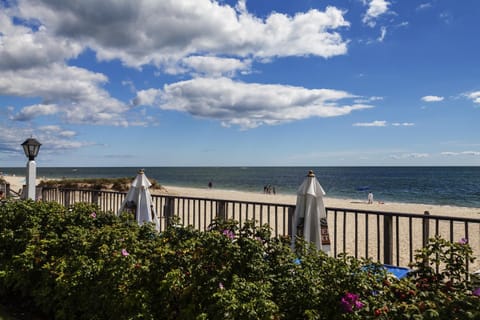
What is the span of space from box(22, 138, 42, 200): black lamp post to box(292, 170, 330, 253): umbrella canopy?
6733mm

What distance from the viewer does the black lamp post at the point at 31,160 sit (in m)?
8.55

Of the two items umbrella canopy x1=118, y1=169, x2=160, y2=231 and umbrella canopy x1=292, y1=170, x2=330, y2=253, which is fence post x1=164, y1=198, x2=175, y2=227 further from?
umbrella canopy x1=292, y1=170, x2=330, y2=253

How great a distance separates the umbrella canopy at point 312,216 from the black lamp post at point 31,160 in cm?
673

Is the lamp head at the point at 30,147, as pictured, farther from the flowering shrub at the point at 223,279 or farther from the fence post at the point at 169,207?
the flowering shrub at the point at 223,279

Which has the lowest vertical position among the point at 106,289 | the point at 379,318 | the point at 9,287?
the point at 9,287

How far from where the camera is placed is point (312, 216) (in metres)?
4.70

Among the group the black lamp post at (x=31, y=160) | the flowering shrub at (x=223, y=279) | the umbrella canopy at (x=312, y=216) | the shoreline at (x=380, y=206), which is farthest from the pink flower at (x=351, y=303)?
the shoreline at (x=380, y=206)

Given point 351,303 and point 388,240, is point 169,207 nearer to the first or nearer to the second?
point 388,240

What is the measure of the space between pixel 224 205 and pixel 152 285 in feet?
11.7

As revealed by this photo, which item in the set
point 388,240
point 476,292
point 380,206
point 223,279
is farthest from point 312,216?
point 380,206

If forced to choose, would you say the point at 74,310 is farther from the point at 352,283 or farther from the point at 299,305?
the point at 352,283

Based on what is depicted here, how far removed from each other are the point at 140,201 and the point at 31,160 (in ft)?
13.0

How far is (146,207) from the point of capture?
6.46 metres

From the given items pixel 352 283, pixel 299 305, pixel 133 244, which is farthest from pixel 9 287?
pixel 352 283
